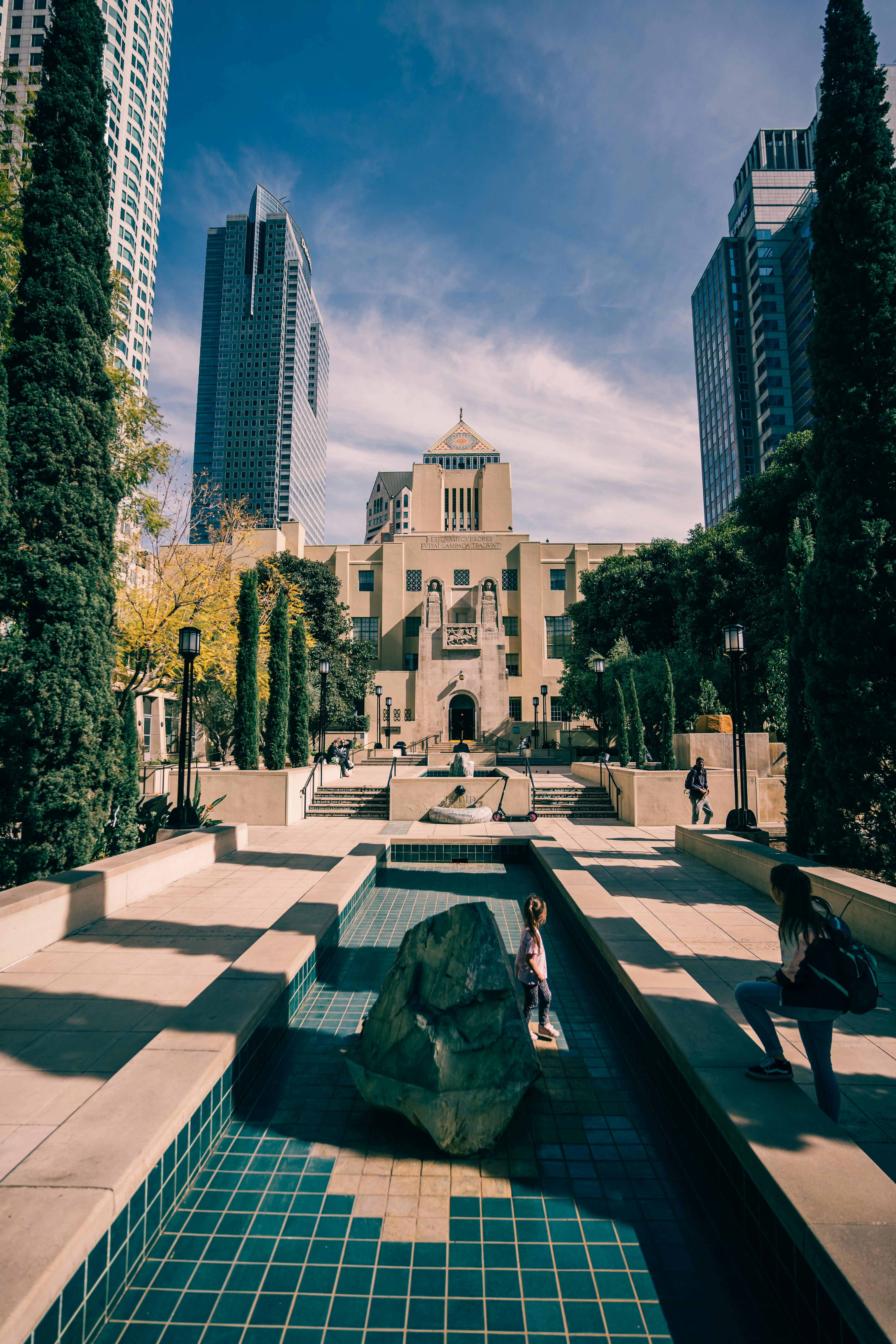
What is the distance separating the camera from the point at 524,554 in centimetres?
4269

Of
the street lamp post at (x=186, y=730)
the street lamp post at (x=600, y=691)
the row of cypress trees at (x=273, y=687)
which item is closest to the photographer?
the street lamp post at (x=186, y=730)

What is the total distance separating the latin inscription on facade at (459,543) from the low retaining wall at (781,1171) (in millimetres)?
40424

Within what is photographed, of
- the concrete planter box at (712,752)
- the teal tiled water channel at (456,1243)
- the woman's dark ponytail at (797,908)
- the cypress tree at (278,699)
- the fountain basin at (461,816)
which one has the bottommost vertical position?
the teal tiled water channel at (456,1243)

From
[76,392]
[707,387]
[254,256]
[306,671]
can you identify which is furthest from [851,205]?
[254,256]

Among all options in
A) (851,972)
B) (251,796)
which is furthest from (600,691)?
(851,972)

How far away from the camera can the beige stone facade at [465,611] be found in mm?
36344

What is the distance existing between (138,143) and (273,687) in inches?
3880

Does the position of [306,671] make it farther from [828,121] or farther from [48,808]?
[828,121]

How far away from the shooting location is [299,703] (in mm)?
17703

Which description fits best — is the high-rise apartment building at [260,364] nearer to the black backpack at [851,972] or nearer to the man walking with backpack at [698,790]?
the man walking with backpack at [698,790]

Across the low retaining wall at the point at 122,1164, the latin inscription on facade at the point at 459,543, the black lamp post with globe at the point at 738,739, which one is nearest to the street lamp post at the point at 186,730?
the low retaining wall at the point at 122,1164

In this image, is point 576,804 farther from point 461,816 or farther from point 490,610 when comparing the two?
point 490,610

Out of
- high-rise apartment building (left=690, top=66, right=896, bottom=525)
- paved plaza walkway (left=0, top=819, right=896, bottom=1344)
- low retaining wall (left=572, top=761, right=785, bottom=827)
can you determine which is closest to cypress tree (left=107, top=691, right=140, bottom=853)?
paved plaza walkway (left=0, top=819, right=896, bottom=1344)

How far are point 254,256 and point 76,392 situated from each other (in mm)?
171394
